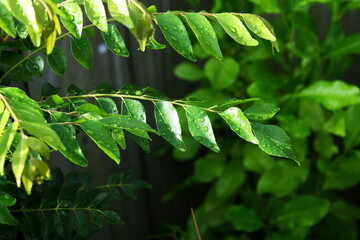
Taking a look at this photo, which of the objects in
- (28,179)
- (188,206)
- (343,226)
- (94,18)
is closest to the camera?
(28,179)

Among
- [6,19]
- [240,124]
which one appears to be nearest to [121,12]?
[6,19]

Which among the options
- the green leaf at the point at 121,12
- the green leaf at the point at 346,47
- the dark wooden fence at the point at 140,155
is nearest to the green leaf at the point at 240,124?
the green leaf at the point at 121,12

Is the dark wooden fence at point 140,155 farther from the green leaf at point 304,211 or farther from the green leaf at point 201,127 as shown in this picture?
the green leaf at point 201,127

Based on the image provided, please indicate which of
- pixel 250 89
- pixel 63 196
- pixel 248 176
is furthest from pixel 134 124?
pixel 248 176

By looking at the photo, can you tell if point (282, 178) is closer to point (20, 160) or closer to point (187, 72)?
point (187, 72)

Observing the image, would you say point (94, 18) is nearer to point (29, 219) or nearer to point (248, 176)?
point (29, 219)

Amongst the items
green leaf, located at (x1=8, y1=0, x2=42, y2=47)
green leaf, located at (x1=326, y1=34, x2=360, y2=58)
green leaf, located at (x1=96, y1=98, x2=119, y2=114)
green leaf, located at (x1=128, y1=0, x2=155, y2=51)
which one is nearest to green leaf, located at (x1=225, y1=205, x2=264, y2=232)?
green leaf, located at (x1=326, y1=34, x2=360, y2=58)
